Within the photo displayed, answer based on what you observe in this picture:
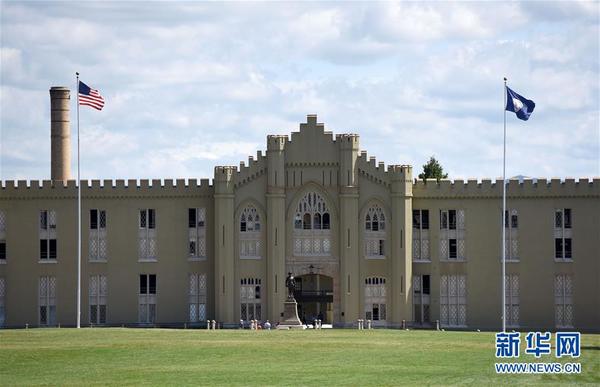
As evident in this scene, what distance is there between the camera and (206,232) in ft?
342

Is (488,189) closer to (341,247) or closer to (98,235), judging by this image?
(341,247)

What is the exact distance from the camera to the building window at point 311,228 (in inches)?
4031

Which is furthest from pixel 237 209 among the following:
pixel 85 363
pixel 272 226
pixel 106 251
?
pixel 85 363

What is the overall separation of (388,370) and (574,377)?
26.2ft

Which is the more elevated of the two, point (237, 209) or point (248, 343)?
point (237, 209)

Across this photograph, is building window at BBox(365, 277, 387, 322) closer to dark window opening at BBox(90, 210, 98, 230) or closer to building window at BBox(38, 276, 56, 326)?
dark window opening at BBox(90, 210, 98, 230)

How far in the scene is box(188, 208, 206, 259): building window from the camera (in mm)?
104500

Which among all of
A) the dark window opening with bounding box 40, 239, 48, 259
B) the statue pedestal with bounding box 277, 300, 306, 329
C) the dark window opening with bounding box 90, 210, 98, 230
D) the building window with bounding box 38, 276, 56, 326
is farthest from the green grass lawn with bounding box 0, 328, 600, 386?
the dark window opening with bounding box 90, 210, 98, 230

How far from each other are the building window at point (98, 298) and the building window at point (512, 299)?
84.7 feet

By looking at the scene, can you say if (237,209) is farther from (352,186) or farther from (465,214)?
(465,214)

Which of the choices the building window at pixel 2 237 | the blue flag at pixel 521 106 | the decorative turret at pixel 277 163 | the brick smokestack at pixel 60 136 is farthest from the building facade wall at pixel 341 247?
the blue flag at pixel 521 106

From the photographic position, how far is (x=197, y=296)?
4119 inches

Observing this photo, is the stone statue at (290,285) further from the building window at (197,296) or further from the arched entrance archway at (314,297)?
the building window at (197,296)

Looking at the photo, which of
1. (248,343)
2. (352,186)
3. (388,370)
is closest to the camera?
(388,370)
